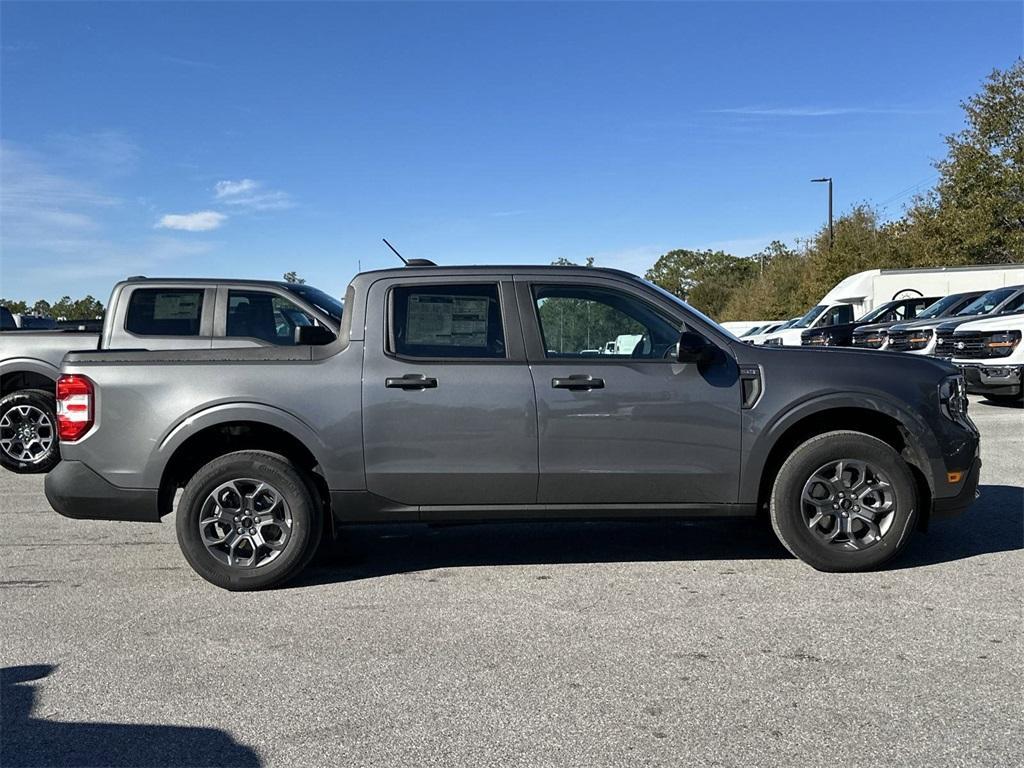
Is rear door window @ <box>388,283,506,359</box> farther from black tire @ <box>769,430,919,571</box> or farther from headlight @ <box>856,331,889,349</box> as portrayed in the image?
headlight @ <box>856,331,889,349</box>

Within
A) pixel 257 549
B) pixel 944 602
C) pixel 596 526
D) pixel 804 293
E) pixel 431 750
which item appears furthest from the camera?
pixel 804 293

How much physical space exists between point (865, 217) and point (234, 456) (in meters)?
46.6

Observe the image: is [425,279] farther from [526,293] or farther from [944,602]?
[944,602]

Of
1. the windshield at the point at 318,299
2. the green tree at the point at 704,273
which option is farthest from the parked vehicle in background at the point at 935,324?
the green tree at the point at 704,273

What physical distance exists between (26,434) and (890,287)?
25863mm

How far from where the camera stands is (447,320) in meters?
5.46

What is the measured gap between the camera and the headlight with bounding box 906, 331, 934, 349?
16.2m

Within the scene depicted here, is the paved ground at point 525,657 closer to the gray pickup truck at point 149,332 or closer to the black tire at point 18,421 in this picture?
the gray pickup truck at point 149,332

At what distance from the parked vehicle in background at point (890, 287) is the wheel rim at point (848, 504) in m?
17.9

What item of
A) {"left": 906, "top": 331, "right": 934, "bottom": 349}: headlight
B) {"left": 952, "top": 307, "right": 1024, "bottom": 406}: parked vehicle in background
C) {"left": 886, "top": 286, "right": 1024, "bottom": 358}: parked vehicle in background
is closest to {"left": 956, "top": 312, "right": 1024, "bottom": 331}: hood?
{"left": 952, "top": 307, "right": 1024, "bottom": 406}: parked vehicle in background

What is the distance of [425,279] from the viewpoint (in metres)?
5.52

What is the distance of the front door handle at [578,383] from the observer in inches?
207

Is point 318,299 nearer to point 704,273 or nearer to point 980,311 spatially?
point 980,311

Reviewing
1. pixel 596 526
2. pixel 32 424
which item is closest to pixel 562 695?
pixel 596 526
